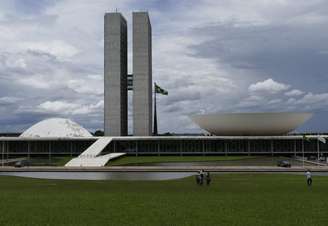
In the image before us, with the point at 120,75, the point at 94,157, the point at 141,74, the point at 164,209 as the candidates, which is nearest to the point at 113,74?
the point at 120,75

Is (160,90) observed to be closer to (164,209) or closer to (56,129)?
(56,129)

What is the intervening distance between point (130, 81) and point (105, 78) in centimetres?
520

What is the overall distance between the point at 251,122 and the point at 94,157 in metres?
21.2

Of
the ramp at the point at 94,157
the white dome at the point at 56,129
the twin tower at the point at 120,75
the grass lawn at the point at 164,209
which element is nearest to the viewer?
the grass lawn at the point at 164,209

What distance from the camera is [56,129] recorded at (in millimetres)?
78938

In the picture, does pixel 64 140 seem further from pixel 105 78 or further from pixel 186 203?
pixel 186 203

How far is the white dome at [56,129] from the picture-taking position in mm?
77312

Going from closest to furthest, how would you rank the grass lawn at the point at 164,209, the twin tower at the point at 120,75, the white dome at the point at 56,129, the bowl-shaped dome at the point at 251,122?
the grass lawn at the point at 164,209, the bowl-shaped dome at the point at 251,122, the white dome at the point at 56,129, the twin tower at the point at 120,75

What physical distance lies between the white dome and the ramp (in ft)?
36.5

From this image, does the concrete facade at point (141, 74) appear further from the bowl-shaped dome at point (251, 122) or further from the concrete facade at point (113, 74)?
the bowl-shaped dome at point (251, 122)

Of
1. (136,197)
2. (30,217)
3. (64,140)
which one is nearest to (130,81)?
(64,140)

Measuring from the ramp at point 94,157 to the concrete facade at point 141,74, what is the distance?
11.6 meters

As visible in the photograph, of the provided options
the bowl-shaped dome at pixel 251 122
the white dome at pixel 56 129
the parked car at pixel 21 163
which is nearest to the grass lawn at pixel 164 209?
the parked car at pixel 21 163

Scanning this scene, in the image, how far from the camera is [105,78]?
79.2m
